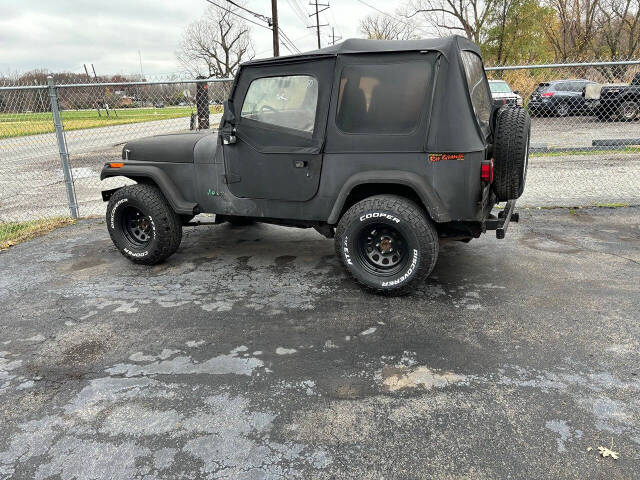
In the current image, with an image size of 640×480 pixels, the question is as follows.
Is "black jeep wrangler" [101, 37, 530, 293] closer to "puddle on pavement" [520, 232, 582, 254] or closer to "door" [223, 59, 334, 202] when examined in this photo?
"door" [223, 59, 334, 202]

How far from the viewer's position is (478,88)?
4.18 metres

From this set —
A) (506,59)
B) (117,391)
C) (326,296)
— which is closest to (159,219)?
(326,296)

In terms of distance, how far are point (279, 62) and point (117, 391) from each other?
2960mm

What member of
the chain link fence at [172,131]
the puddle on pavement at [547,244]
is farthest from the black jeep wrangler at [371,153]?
the chain link fence at [172,131]

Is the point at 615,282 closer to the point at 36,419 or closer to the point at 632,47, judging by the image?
the point at 36,419

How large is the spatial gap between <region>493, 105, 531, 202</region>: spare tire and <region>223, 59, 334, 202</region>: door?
1.49 m

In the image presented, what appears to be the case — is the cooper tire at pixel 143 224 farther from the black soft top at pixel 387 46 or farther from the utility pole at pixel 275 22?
the utility pole at pixel 275 22

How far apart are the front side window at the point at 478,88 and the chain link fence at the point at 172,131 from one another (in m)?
0.42

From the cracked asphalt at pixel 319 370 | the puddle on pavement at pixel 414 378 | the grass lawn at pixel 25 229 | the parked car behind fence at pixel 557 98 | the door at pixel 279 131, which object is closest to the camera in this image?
the cracked asphalt at pixel 319 370

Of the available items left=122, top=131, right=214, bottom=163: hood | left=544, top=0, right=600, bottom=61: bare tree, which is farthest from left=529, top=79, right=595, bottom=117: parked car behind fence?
left=544, top=0, right=600, bottom=61: bare tree

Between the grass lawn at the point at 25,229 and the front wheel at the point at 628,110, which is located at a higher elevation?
the front wheel at the point at 628,110

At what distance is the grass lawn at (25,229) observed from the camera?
238 inches

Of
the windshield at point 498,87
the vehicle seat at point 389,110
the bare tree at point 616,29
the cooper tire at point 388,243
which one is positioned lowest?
the cooper tire at point 388,243

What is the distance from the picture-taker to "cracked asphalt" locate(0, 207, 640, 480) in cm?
227
